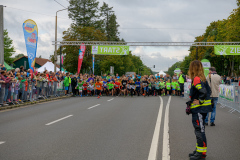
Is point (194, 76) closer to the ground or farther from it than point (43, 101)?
farther from it

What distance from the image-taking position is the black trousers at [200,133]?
5.31 meters

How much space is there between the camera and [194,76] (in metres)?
5.69

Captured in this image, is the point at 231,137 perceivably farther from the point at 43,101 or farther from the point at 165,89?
the point at 165,89

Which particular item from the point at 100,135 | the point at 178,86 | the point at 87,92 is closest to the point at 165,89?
the point at 178,86

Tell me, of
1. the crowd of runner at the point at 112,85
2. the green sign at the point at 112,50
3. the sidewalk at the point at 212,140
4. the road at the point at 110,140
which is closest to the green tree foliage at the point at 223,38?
the green sign at the point at 112,50

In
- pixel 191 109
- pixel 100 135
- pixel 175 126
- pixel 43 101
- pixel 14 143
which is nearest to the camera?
pixel 191 109

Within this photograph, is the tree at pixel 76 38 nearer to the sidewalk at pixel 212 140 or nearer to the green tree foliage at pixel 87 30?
the green tree foliage at pixel 87 30

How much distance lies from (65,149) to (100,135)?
160cm

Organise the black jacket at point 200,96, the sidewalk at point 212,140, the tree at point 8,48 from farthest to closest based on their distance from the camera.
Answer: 1. the tree at point 8,48
2. the sidewalk at point 212,140
3. the black jacket at point 200,96

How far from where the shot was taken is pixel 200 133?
5.44 metres

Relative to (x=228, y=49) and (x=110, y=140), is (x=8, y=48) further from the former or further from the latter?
(x=110, y=140)

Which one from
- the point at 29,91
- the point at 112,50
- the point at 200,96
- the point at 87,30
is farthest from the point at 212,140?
the point at 87,30

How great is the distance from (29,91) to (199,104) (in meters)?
13.5

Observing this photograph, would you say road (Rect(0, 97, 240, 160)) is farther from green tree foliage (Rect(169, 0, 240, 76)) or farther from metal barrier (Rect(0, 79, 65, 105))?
green tree foliage (Rect(169, 0, 240, 76))
